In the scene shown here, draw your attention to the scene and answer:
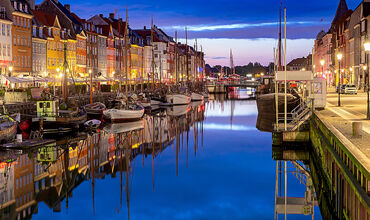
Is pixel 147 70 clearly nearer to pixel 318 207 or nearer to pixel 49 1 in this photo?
pixel 49 1

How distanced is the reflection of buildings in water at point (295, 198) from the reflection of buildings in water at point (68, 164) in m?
6.69

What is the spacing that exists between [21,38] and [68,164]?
5182 centimetres

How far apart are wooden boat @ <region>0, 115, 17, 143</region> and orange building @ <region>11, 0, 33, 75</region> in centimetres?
3873

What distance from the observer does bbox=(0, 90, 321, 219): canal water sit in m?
22.2

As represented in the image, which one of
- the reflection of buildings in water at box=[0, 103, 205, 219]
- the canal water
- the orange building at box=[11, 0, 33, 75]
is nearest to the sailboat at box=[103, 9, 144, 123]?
the reflection of buildings in water at box=[0, 103, 205, 219]

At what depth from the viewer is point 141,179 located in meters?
28.8

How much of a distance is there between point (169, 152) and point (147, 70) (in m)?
111

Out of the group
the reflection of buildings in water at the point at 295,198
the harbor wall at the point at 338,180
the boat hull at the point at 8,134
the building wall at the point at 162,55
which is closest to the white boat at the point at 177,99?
the boat hull at the point at 8,134

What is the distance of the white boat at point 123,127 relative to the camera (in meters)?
48.7

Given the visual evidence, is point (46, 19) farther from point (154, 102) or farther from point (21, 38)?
point (154, 102)

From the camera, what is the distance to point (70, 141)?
39.8 m

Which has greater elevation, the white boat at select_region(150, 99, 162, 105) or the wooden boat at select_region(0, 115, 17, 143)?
the white boat at select_region(150, 99, 162, 105)

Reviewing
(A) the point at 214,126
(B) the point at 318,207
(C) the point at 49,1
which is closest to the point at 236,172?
(B) the point at 318,207

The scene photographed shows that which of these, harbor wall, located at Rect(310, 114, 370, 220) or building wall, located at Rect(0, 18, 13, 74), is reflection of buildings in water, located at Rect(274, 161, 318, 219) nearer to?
harbor wall, located at Rect(310, 114, 370, 220)
